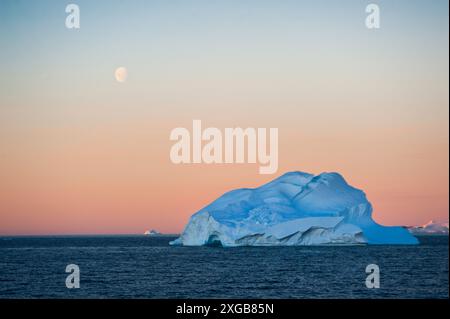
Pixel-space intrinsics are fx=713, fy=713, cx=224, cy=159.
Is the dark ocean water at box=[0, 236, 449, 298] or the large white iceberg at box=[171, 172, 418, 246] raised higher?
the large white iceberg at box=[171, 172, 418, 246]

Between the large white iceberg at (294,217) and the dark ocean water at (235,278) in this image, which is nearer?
the dark ocean water at (235,278)

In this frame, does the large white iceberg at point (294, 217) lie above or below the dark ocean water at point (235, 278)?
above

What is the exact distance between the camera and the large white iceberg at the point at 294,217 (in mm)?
47344

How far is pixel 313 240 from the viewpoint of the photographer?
48.3 m

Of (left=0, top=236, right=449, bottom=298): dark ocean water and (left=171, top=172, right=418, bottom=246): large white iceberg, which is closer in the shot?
(left=0, top=236, right=449, bottom=298): dark ocean water

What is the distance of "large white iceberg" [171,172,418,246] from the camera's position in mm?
47344

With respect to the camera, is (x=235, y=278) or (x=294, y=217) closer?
(x=235, y=278)

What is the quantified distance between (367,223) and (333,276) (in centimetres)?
1824

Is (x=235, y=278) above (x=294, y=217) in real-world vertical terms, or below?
below

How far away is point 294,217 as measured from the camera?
50031 mm

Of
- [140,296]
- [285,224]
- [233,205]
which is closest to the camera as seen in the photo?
[140,296]
